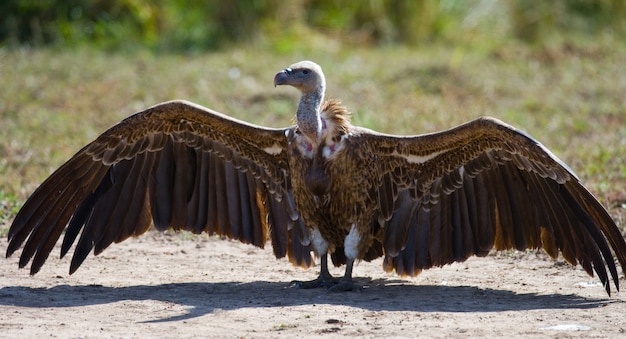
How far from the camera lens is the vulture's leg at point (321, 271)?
7.47m

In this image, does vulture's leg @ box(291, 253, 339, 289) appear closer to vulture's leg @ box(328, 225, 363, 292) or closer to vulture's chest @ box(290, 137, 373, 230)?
vulture's leg @ box(328, 225, 363, 292)

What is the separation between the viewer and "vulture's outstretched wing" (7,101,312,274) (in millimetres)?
7480

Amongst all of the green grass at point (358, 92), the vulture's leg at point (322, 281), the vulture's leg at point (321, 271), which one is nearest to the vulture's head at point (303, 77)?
the vulture's leg at point (321, 271)

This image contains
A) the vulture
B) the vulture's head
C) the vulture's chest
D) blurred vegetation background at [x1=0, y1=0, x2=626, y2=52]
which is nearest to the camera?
the vulture

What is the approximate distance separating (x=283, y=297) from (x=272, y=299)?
11cm

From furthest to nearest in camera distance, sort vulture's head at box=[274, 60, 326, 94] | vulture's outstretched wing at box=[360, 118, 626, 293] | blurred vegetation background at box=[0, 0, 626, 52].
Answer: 1. blurred vegetation background at box=[0, 0, 626, 52]
2. vulture's head at box=[274, 60, 326, 94]
3. vulture's outstretched wing at box=[360, 118, 626, 293]

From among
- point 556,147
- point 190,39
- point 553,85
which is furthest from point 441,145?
point 190,39

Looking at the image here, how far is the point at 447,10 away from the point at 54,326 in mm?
13836

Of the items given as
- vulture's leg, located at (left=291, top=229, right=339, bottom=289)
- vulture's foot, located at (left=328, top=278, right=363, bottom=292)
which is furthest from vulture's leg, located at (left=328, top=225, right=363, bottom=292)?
vulture's leg, located at (left=291, top=229, right=339, bottom=289)

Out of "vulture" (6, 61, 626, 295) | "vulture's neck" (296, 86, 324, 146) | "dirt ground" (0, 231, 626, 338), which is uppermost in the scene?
"vulture's neck" (296, 86, 324, 146)

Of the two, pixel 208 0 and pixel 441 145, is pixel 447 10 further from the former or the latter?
pixel 441 145

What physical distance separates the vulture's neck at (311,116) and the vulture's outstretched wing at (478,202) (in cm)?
34

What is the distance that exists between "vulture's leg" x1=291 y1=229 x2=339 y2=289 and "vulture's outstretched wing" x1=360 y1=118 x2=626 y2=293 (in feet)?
1.37

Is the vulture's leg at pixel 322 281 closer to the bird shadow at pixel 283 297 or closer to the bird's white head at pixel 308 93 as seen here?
the bird shadow at pixel 283 297
